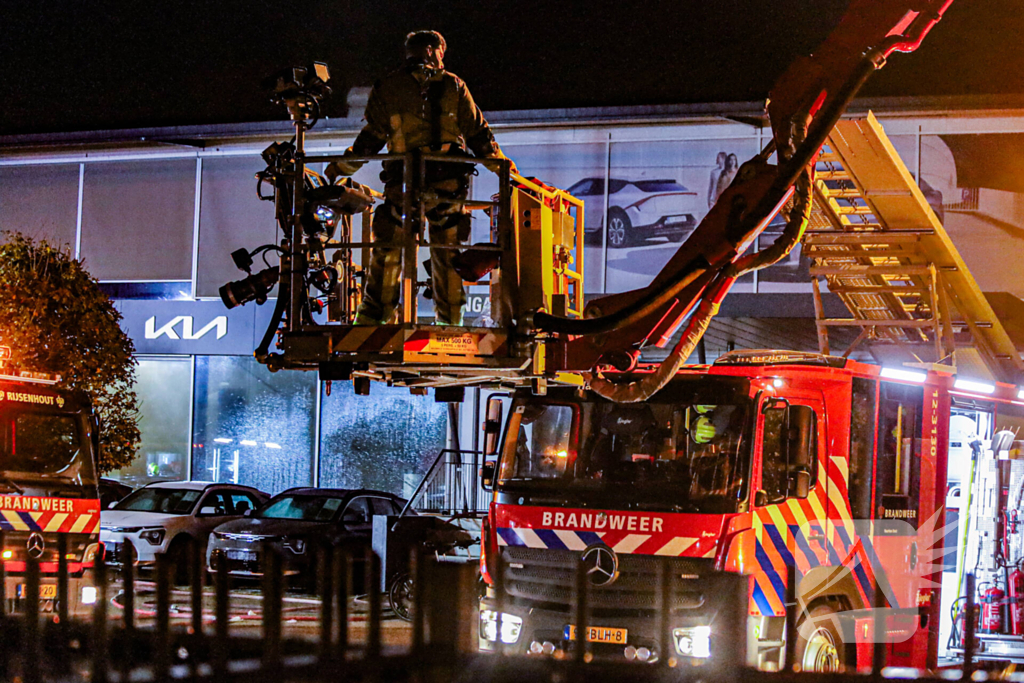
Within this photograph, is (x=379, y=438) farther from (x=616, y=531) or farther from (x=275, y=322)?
(x=275, y=322)

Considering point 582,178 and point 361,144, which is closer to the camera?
point 361,144

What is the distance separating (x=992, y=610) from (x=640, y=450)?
4195 millimetres

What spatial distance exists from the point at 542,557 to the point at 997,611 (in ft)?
15.2

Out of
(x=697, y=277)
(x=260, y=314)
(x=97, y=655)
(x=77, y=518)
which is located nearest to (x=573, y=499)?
(x=697, y=277)

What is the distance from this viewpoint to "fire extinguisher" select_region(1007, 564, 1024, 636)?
10.1 meters

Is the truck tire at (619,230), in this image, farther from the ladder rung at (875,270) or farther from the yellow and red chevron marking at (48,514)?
the yellow and red chevron marking at (48,514)

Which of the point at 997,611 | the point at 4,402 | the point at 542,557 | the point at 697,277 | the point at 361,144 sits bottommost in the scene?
the point at 997,611

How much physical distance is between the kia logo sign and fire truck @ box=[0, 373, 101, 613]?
30.8ft

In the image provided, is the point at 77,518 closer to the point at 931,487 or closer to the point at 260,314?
the point at 931,487

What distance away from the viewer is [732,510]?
771 cm

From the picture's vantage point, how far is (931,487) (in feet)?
29.9

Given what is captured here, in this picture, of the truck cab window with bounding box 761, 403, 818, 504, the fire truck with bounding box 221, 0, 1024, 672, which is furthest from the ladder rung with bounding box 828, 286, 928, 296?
the truck cab window with bounding box 761, 403, 818, 504

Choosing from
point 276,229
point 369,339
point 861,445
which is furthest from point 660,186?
point 369,339

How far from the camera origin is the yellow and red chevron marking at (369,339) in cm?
648
